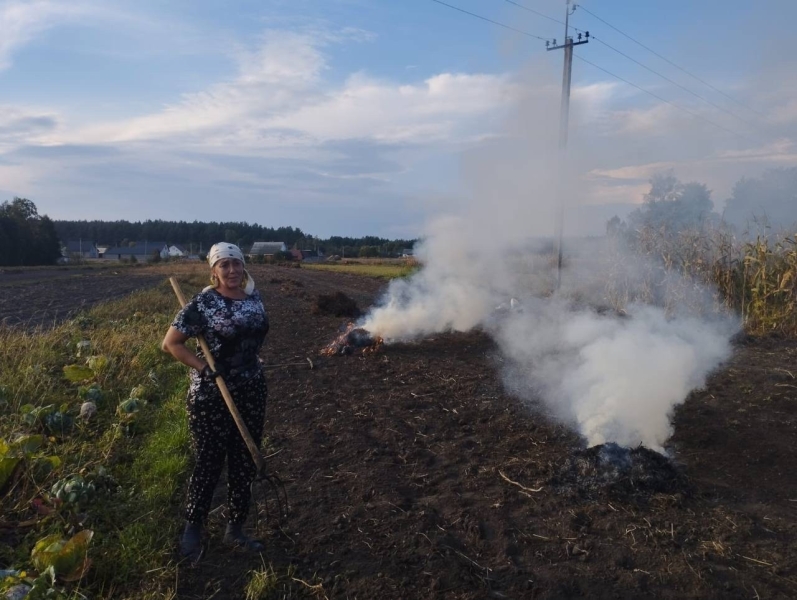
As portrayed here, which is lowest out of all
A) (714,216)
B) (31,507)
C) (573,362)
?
(31,507)

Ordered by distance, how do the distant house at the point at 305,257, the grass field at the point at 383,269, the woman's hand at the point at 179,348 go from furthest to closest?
the distant house at the point at 305,257 < the grass field at the point at 383,269 < the woman's hand at the point at 179,348

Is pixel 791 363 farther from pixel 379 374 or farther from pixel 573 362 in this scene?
pixel 379 374

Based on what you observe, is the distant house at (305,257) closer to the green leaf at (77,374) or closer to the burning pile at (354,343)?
the burning pile at (354,343)

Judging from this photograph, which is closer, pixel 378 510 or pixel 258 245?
pixel 378 510

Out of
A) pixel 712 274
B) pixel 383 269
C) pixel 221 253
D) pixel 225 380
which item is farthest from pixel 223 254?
pixel 383 269

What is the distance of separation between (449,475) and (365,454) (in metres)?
0.91

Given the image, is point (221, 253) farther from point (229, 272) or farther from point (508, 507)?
point (508, 507)

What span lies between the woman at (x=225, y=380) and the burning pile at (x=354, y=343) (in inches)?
244

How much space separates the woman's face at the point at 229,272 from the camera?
3.86 metres

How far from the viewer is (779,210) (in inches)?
749

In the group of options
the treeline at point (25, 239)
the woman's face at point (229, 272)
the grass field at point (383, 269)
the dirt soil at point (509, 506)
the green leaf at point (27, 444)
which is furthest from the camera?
the treeline at point (25, 239)

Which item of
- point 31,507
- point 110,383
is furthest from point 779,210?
point 31,507

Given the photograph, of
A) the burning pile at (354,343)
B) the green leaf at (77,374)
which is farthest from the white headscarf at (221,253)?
the burning pile at (354,343)

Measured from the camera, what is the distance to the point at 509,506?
4523 millimetres
